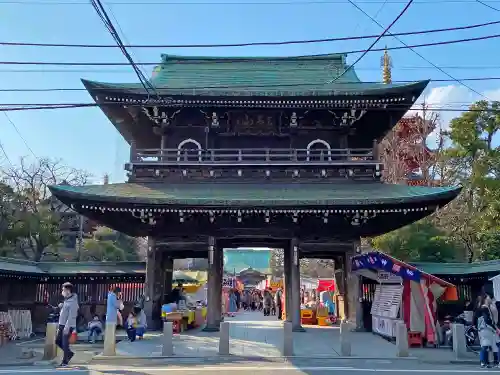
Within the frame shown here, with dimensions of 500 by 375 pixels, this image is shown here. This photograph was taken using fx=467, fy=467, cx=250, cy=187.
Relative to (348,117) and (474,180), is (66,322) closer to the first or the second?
(348,117)

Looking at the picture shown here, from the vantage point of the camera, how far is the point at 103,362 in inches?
472

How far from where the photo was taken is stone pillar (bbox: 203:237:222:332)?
17.2 m

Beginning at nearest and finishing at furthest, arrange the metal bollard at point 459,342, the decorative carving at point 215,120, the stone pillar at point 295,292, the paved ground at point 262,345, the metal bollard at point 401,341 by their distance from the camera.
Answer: the metal bollard at point 401,341, the paved ground at point 262,345, the metal bollard at point 459,342, the stone pillar at point 295,292, the decorative carving at point 215,120

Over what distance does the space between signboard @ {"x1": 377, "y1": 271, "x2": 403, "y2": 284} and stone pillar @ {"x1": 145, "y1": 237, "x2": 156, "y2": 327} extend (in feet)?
27.9

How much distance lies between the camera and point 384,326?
16.2m

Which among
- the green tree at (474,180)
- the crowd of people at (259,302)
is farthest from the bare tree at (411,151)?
the crowd of people at (259,302)

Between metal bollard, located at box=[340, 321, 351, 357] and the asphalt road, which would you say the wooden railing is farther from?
the asphalt road

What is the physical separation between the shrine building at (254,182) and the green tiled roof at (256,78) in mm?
123

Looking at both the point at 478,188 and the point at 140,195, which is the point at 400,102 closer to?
the point at 140,195

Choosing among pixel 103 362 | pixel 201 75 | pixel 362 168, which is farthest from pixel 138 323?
pixel 201 75

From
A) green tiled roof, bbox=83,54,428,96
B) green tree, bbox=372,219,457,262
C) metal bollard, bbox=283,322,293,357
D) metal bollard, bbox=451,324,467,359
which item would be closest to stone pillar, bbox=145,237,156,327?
green tiled roof, bbox=83,54,428,96

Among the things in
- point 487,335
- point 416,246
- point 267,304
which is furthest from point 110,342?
point 416,246

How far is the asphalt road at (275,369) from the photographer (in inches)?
414

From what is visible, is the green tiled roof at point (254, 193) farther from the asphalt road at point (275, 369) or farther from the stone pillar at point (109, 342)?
the asphalt road at point (275, 369)
